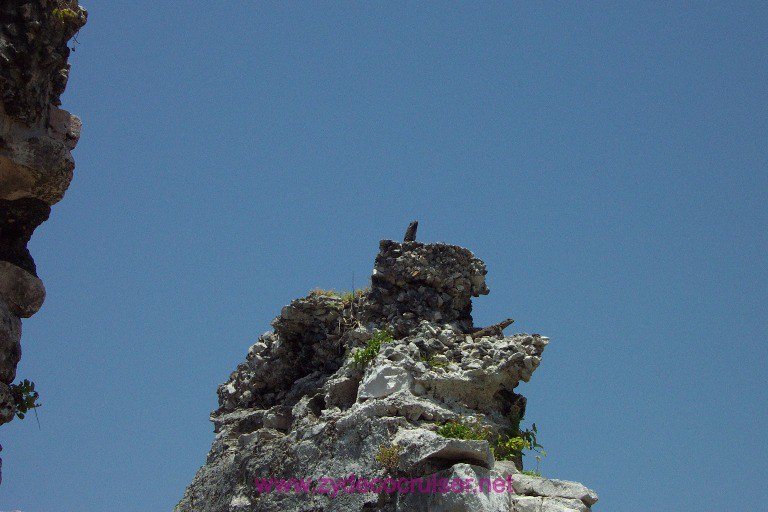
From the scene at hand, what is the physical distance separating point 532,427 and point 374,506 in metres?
2.40

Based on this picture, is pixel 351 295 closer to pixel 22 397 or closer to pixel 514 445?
pixel 514 445

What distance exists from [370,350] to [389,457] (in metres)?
1.91

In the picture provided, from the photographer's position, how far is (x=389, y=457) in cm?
1059

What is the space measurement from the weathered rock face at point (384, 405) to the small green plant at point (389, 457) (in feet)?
0.04

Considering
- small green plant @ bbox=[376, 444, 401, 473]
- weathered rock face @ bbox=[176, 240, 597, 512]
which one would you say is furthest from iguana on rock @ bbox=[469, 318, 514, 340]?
small green plant @ bbox=[376, 444, 401, 473]

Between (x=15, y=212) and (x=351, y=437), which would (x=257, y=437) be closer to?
(x=351, y=437)

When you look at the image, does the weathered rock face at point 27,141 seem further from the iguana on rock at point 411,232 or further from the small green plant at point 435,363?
the iguana on rock at point 411,232

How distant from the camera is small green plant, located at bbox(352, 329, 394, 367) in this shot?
39.9 feet

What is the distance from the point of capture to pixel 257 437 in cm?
1263

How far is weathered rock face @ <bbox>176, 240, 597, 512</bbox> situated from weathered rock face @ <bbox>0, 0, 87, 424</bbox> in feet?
16.1

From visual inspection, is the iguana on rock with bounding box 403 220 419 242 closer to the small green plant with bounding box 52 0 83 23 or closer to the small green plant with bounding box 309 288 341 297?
the small green plant with bounding box 309 288 341 297

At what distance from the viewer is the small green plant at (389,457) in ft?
34.6

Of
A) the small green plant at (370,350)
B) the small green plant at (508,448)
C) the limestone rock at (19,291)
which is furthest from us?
the small green plant at (370,350)

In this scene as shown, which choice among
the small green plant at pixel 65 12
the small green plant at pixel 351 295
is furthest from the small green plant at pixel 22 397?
the small green plant at pixel 351 295
